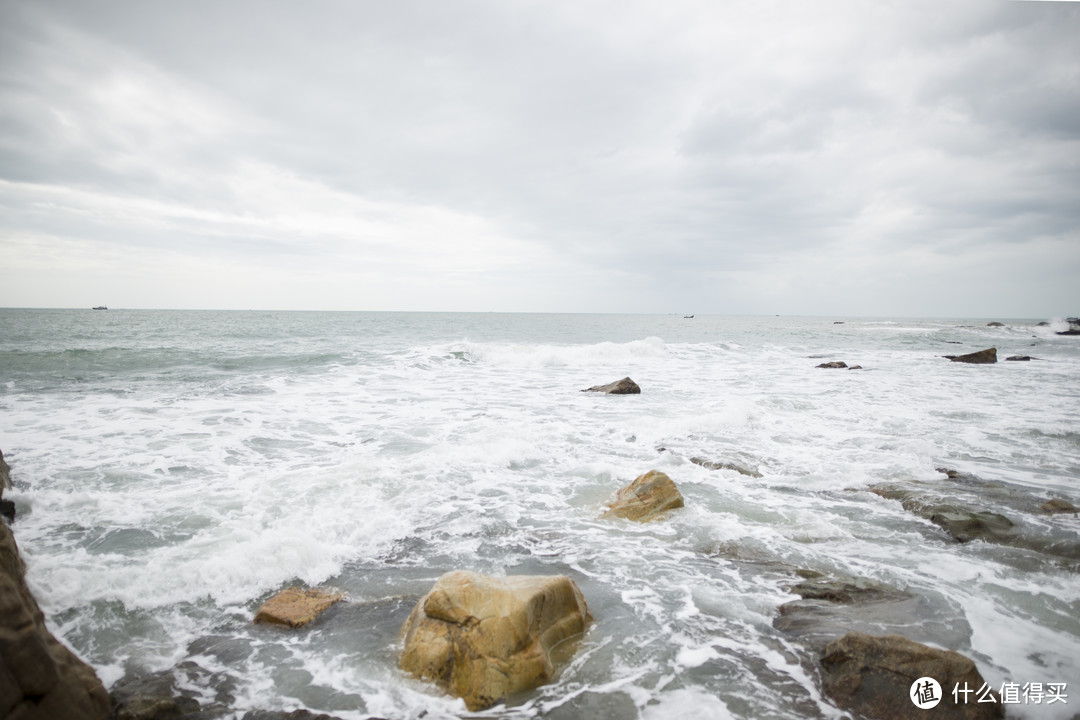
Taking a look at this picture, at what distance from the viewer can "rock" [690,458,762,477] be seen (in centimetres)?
794

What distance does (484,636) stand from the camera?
3.42m

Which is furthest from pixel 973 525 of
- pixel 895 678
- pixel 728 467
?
pixel 895 678

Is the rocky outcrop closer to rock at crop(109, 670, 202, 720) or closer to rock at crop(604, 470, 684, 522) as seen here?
rock at crop(604, 470, 684, 522)

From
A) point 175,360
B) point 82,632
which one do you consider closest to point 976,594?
point 82,632

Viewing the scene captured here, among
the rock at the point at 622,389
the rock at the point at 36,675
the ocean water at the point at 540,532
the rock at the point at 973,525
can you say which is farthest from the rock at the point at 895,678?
the rock at the point at 622,389

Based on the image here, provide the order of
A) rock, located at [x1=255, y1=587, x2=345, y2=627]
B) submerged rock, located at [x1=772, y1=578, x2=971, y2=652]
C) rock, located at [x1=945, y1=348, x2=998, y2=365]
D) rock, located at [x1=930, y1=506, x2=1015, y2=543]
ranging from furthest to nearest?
1. rock, located at [x1=945, y1=348, x2=998, y2=365]
2. rock, located at [x1=930, y1=506, x2=1015, y2=543]
3. rock, located at [x1=255, y1=587, x2=345, y2=627]
4. submerged rock, located at [x1=772, y1=578, x2=971, y2=652]

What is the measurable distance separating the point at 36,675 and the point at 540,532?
4.22m

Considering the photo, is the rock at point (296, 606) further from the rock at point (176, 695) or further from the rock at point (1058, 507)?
the rock at point (1058, 507)

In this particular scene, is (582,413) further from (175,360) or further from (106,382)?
(175,360)

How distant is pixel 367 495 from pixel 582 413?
668 cm

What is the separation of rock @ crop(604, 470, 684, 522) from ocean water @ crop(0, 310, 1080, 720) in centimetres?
22

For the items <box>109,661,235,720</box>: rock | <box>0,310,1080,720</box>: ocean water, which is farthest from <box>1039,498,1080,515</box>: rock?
<box>109,661,235,720</box>: rock

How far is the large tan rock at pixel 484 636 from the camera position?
11.0 feet

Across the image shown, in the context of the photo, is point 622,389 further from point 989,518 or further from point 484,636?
point 484,636
